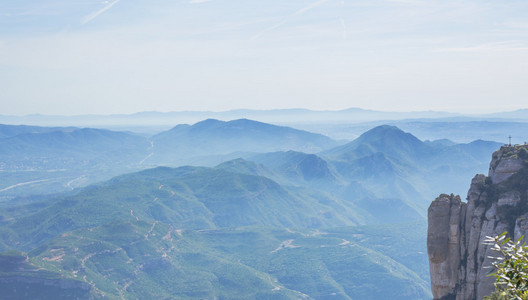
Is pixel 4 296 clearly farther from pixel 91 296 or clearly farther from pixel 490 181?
pixel 490 181

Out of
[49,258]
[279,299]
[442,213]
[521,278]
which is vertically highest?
[521,278]

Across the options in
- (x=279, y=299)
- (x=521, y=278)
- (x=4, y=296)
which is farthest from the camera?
(x=279, y=299)

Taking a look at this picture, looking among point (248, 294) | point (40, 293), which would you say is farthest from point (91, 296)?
point (248, 294)

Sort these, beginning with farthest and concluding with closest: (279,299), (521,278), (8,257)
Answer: (279,299)
(8,257)
(521,278)

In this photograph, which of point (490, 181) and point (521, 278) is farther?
point (490, 181)

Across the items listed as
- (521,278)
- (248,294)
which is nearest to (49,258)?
(248,294)

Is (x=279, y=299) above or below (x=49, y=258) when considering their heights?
below

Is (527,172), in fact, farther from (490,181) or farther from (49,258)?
(49,258)
